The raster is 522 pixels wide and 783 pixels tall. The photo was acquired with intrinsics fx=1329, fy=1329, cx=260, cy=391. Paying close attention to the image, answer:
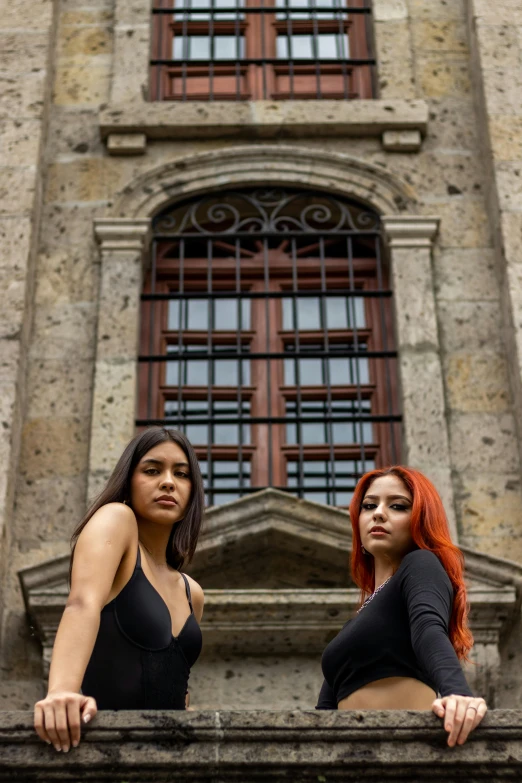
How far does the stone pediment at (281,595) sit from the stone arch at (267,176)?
2.98 meters

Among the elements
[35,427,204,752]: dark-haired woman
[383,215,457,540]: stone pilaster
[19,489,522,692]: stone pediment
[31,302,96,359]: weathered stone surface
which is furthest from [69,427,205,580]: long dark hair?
[31,302,96,359]: weathered stone surface

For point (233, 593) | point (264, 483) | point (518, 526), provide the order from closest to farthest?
point (233, 593) < point (518, 526) < point (264, 483)

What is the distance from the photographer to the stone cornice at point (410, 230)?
9.94m

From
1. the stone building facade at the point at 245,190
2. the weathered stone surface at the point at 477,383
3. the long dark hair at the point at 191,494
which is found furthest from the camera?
the weathered stone surface at the point at 477,383

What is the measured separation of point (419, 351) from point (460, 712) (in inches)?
218

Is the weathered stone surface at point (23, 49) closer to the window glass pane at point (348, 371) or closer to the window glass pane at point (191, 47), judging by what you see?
the window glass pane at point (191, 47)

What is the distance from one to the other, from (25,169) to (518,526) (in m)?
4.55

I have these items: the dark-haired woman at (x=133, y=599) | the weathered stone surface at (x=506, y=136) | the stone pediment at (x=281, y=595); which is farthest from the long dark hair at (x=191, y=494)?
the weathered stone surface at (x=506, y=136)

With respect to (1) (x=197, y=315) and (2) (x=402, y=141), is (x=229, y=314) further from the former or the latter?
(2) (x=402, y=141)

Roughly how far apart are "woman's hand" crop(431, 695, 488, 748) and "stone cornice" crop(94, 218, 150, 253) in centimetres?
641

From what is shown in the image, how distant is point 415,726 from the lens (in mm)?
4031

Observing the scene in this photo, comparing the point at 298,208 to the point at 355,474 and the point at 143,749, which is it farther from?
the point at 143,749

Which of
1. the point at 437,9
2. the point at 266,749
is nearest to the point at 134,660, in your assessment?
the point at 266,749

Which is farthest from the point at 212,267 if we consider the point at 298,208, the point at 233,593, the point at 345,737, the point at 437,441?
the point at 345,737
